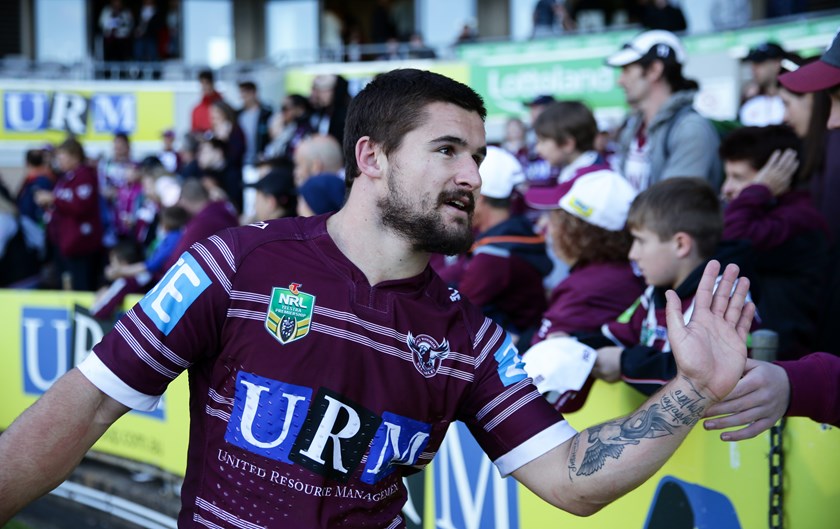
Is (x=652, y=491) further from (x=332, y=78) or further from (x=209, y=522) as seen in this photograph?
(x=332, y=78)

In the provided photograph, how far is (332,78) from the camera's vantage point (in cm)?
908

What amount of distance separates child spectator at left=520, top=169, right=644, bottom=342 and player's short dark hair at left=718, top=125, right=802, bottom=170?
782 mm

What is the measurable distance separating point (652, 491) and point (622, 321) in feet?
2.36

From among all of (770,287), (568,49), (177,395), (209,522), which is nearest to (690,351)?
(209,522)

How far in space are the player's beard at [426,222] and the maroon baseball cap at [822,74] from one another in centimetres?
109

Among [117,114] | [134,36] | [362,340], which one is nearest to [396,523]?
[362,340]

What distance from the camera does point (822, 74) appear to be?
2904mm

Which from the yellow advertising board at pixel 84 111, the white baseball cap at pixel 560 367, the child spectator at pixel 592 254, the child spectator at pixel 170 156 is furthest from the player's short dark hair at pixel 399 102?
the yellow advertising board at pixel 84 111

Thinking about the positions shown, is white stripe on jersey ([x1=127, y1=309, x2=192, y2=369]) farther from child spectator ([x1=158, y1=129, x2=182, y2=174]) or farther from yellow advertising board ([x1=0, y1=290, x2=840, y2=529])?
child spectator ([x1=158, y1=129, x2=182, y2=174])

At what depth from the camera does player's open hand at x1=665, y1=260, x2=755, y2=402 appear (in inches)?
88.7

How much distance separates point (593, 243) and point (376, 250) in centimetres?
189

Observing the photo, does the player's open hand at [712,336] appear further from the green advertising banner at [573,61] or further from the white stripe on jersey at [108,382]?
the green advertising banner at [573,61]

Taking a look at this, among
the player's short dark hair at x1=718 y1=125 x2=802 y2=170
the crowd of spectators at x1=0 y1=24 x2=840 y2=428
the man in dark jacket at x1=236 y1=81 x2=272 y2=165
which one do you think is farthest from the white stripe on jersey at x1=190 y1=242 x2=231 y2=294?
the man in dark jacket at x1=236 y1=81 x2=272 y2=165

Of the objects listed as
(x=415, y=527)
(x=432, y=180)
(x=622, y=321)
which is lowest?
(x=415, y=527)
